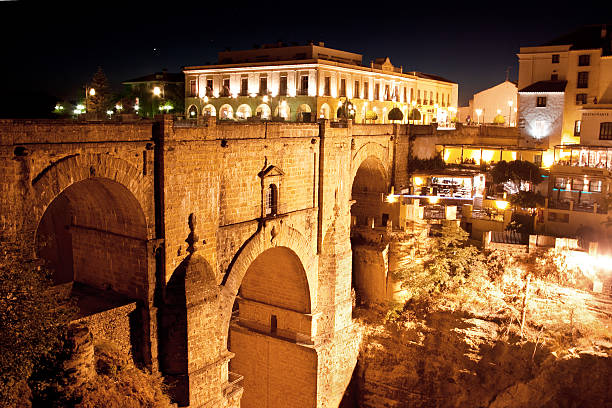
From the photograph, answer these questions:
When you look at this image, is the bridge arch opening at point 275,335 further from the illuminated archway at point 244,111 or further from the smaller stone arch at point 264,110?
the illuminated archway at point 244,111

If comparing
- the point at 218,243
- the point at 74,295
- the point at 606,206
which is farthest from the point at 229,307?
the point at 606,206

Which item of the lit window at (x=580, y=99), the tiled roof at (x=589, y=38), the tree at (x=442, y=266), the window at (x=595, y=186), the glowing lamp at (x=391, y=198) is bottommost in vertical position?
the tree at (x=442, y=266)

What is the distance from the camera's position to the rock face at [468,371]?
78.1 ft

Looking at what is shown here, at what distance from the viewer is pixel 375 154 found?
30516 millimetres

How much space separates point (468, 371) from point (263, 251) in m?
11.7

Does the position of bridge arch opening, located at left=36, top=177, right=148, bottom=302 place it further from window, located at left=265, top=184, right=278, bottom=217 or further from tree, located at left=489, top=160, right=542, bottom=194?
tree, located at left=489, top=160, right=542, bottom=194

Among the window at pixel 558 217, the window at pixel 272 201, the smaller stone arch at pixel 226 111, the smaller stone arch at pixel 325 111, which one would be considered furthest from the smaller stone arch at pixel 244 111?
the window at pixel 272 201

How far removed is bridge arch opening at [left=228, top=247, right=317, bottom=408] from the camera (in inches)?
931

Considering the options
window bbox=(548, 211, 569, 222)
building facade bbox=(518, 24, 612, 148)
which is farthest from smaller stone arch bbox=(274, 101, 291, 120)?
window bbox=(548, 211, 569, 222)

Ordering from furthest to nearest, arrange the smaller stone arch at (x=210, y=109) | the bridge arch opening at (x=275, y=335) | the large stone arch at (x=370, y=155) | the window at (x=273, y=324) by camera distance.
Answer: the smaller stone arch at (x=210, y=109) < the large stone arch at (x=370, y=155) < the window at (x=273, y=324) < the bridge arch opening at (x=275, y=335)

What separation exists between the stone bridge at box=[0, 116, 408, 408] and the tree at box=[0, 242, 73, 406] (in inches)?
32.0

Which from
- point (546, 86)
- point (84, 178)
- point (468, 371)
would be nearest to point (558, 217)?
point (468, 371)

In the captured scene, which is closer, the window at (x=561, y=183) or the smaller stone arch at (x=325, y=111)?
the window at (x=561, y=183)

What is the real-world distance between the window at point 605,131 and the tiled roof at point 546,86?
3969mm
